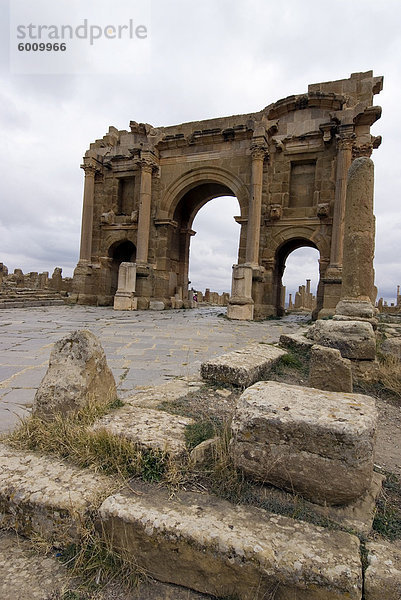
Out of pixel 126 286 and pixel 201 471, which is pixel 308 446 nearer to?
pixel 201 471

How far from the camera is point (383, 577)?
1312mm

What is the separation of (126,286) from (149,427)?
1308cm

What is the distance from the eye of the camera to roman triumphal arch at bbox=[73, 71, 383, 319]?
1272 cm

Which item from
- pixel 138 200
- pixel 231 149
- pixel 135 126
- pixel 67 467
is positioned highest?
pixel 135 126

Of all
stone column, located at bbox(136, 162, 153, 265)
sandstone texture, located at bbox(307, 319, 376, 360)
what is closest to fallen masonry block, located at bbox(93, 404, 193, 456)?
sandstone texture, located at bbox(307, 319, 376, 360)

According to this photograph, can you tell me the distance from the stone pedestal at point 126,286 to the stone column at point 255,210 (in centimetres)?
481

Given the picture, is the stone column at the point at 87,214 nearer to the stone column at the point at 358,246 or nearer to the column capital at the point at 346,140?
the column capital at the point at 346,140

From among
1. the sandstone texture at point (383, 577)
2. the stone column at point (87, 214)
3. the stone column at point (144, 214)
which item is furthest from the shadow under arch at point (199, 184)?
the sandstone texture at point (383, 577)

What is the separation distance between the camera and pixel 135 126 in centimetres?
1669

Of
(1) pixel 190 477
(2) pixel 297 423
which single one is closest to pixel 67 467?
(1) pixel 190 477

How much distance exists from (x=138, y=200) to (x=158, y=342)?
1177 cm

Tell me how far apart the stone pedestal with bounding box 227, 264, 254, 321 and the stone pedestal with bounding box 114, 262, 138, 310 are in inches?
172

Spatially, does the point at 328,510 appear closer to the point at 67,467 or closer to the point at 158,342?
A: the point at 67,467

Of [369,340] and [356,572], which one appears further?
[369,340]
